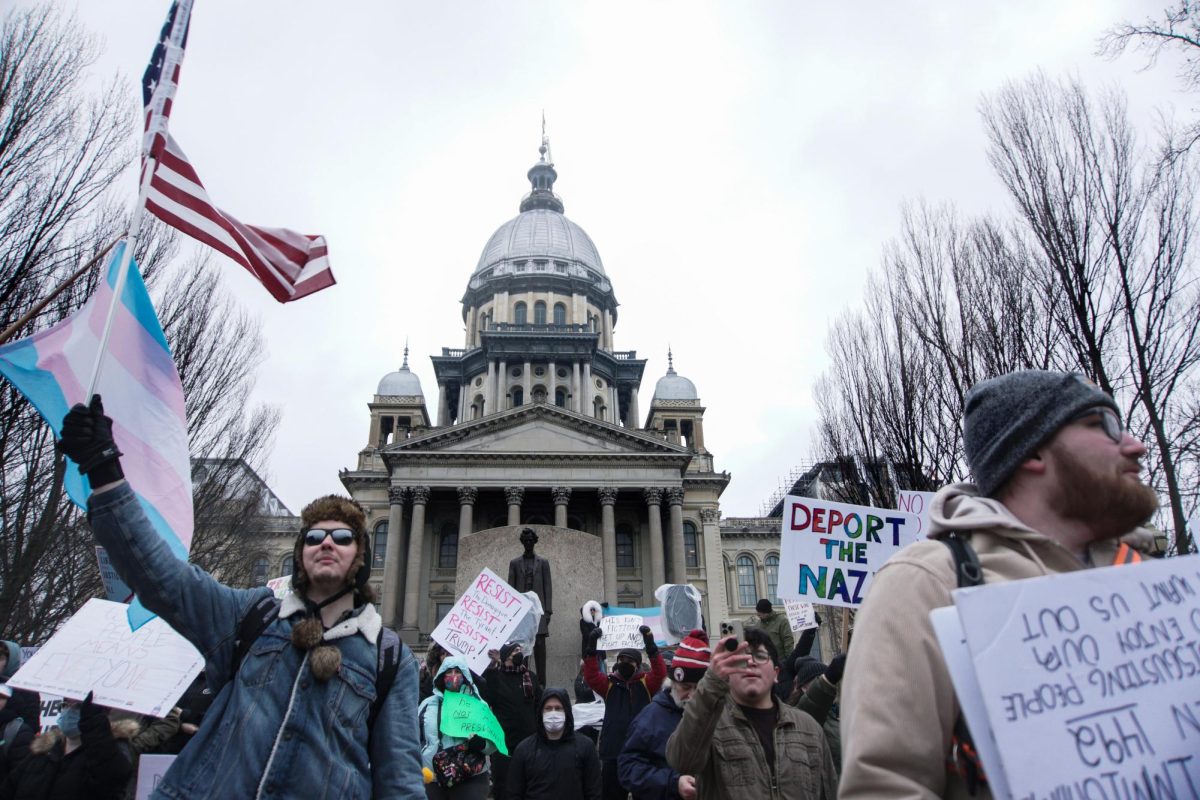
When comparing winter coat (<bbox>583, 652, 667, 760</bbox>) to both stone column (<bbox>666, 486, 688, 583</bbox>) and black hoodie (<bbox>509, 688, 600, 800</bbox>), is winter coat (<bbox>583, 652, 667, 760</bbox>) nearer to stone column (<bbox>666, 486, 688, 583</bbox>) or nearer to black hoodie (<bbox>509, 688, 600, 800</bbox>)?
black hoodie (<bbox>509, 688, 600, 800</bbox>)

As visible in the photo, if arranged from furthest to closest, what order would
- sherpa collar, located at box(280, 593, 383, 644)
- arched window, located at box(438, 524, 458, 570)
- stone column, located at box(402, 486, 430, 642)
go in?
arched window, located at box(438, 524, 458, 570) < stone column, located at box(402, 486, 430, 642) < sherpa collar, located at box(280, 593, 383, 644)

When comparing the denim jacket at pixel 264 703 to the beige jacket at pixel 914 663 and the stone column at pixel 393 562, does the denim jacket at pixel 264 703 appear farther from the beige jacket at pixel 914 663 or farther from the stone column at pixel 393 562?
the stone column at pixel 393 562

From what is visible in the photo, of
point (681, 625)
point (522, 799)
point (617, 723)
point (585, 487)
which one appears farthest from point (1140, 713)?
point (585, 487)

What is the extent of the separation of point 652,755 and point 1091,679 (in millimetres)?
3515

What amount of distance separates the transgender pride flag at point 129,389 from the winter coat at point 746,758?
2604 mm

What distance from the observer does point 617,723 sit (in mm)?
6641

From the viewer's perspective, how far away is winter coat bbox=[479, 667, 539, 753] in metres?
7.65

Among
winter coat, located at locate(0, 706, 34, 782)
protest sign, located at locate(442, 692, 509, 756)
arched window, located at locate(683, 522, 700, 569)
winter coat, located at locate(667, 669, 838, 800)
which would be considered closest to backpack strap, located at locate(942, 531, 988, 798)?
winter coat, located at locate(667, 669, 838, 800)

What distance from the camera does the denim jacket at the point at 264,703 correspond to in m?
2.52

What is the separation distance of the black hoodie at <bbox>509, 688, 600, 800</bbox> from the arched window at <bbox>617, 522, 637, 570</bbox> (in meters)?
36.6

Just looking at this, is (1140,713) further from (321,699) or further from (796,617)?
(796,617)

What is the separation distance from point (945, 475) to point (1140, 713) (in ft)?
48.3

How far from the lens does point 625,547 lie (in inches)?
1674

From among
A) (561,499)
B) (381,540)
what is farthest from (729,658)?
(381,540)
